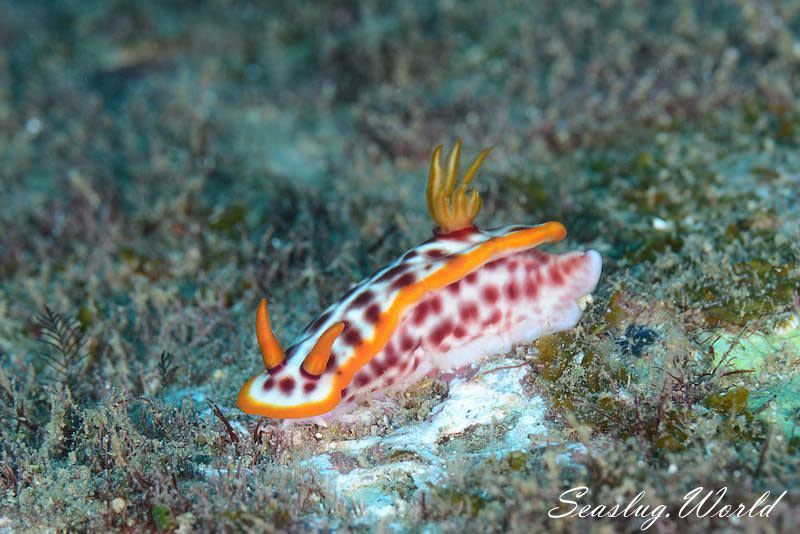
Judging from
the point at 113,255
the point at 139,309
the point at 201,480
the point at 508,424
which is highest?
the point at 113,255

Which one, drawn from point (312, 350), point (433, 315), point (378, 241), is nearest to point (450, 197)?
point (433, 315)

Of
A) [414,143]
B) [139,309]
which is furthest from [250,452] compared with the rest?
[414,143]

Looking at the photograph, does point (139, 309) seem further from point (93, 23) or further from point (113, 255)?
point (93, 23)

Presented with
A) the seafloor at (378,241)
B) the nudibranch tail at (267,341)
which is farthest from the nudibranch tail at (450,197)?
the nudibranch tail at (267,341)

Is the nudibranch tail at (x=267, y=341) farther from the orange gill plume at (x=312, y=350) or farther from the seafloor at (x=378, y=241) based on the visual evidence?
the seafloor at (x=378, y=241)

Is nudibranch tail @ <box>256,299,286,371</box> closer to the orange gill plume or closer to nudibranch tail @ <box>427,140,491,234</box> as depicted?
the orange gill plume
